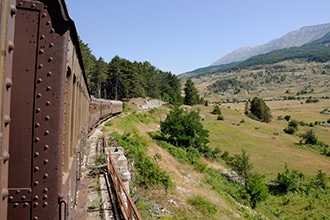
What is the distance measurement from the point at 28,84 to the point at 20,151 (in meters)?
0.67

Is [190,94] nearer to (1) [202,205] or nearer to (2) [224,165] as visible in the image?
(2) [224,165]

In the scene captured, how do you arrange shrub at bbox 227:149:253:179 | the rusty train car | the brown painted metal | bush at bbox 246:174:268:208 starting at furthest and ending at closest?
1. shrub at bbox 227:149:253:179
2. bush at bbox 246:174:268:208
3. the rusty train car
4. the brown painted metal

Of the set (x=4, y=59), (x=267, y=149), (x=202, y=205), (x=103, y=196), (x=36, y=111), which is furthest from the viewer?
(x=267, y=149)

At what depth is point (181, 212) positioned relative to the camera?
12.0 m

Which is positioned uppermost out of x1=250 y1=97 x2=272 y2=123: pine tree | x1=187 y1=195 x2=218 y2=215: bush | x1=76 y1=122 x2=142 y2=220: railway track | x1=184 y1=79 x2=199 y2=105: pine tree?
x1=184 y1=79 x2=199 y2=105: pine tree

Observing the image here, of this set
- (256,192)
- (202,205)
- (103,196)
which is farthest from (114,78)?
(103,196)

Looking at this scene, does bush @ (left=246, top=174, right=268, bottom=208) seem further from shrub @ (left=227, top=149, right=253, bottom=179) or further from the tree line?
the tree line

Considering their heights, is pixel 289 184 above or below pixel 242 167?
below

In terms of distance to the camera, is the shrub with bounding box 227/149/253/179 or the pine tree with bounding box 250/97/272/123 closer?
the shrub with bounding box 227/149/253/179

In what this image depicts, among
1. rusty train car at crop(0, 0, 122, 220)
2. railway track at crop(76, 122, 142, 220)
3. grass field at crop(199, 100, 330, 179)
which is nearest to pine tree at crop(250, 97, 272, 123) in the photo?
grass field at crop(199, 100, 330, 179)

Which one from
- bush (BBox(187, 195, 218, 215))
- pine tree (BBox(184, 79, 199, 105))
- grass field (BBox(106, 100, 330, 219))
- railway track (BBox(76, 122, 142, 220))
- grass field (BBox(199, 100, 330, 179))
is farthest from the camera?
pine tree (BBox(184, 79, 199, 105))

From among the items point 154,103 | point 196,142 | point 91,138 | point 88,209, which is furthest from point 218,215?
point 154,103

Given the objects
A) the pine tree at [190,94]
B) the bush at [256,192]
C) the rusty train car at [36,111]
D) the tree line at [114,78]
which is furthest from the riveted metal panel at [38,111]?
the pine tree at [190,94]

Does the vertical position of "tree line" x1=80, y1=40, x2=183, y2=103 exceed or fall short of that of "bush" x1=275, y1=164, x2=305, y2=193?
it exceeds it
